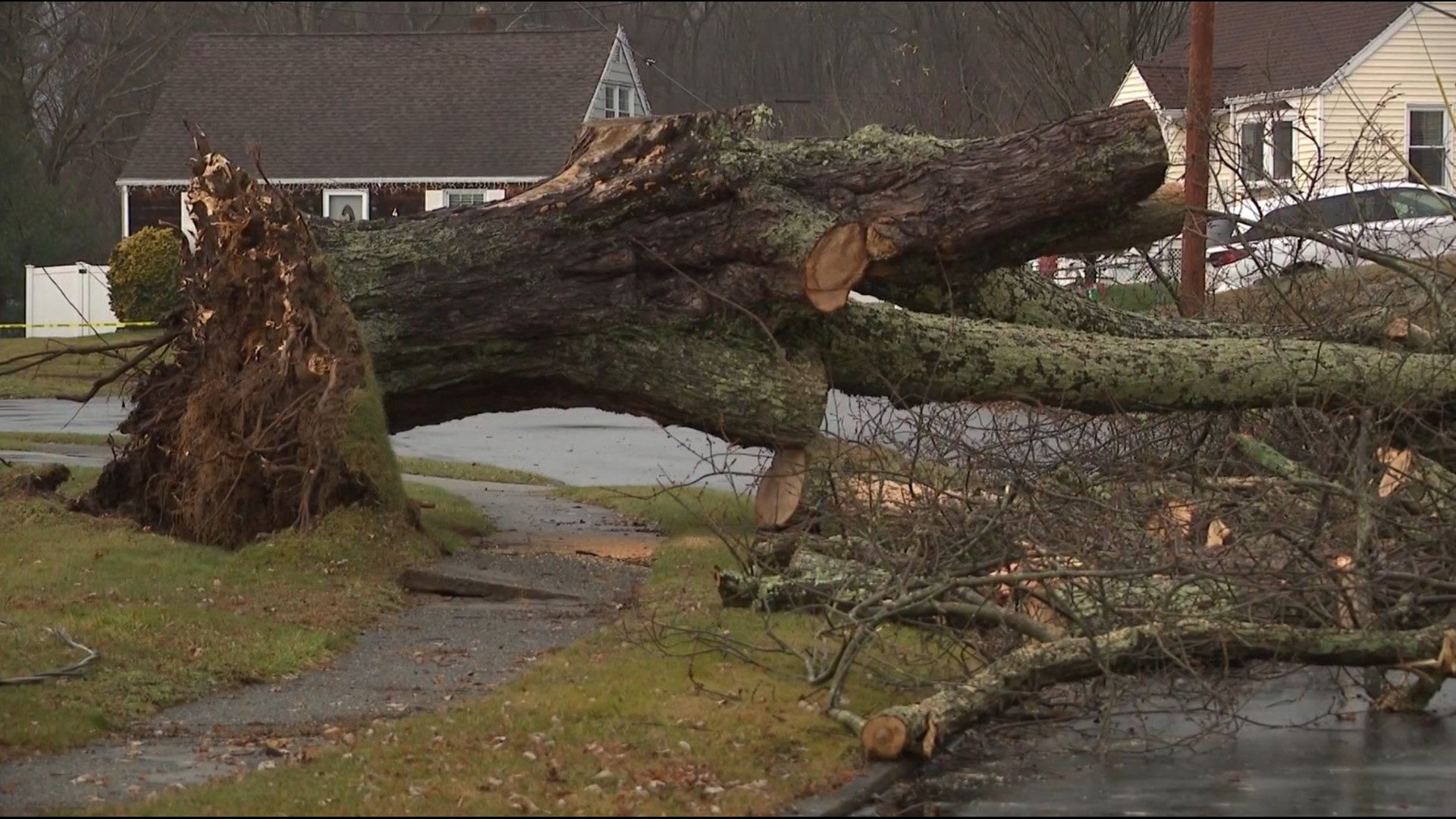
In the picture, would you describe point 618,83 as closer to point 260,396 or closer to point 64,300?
point 64,300

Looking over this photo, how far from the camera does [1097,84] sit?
4197 cm

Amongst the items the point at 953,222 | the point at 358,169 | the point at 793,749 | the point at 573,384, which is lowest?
the point at 793,749

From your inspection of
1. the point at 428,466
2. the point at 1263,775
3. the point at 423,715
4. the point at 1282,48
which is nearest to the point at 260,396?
the point at 423,715

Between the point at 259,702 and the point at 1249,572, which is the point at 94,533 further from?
the point at 1249,572

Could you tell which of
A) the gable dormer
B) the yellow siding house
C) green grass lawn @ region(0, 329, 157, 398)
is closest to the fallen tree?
green grass lawn @ region(0, 329, 157, 398)

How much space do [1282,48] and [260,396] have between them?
29359 millimetres

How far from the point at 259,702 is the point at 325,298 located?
3.73 meters

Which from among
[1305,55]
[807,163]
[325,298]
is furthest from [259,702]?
[1305,55]

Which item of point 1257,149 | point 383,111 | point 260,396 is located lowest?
point 260,396

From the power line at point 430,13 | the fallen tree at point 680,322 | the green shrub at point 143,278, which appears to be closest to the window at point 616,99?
the power line at point 430,13

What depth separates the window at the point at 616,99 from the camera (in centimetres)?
4466

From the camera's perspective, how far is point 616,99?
4528 centimetres

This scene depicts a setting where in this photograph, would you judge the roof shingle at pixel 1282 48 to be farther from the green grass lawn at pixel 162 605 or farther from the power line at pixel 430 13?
the green grass lawn at pixel 162 605

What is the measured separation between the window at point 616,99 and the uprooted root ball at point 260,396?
32.8m
